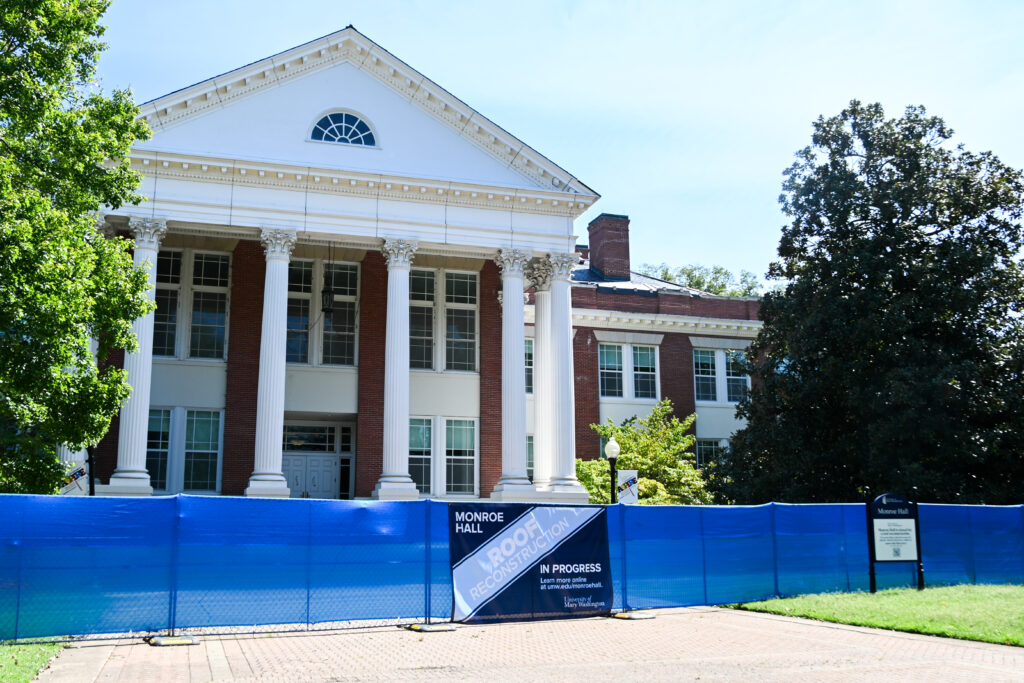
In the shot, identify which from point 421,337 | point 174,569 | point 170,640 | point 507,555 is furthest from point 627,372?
point 170,640

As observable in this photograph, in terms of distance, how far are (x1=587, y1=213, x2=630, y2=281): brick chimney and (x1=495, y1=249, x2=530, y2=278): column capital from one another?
1439cm

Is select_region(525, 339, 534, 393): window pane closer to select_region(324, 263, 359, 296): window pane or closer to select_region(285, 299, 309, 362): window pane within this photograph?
select_region(324, 263, 359, 296): window pane

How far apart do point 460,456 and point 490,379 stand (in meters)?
2.75

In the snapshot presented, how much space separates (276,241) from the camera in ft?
89.1

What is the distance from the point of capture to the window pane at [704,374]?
40094 millimetres

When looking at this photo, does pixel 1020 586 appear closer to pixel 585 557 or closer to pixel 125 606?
pixel 585 557

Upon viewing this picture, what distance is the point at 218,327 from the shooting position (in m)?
29.9

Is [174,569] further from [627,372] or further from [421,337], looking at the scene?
[627,372]

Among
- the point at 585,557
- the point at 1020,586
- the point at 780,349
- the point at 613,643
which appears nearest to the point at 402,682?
the point at 613,643

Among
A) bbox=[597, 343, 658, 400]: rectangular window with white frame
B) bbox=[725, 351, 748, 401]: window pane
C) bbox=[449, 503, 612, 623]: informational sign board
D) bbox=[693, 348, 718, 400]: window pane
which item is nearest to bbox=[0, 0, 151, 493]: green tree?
bbox=[449, 503, 612, 623]: informational sign board

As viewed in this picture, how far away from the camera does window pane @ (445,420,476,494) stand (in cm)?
3108

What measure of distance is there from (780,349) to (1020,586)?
527 inches

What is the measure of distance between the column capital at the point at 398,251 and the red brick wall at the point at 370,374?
1905 millimetres

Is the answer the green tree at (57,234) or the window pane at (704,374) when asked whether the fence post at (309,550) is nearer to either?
the green tree at (57,234)
